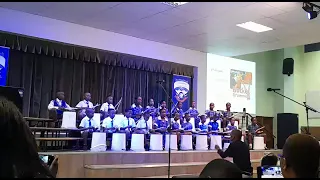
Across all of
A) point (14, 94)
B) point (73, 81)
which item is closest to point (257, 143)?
point (73, 81)

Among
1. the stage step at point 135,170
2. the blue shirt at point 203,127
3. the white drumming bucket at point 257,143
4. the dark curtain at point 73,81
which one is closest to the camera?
the stage step at point 135,170

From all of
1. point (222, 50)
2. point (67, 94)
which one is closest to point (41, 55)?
point (67, 94)

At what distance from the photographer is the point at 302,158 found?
1.41 m

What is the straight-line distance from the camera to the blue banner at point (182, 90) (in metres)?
9.73

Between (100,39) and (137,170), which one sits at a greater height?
(100,39)

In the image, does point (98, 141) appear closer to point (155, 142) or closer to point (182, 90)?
point (155, 142)

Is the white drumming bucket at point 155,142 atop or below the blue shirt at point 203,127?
below

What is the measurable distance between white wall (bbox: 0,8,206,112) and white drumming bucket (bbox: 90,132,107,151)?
2334mm

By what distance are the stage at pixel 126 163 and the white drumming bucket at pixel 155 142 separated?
0.39 m

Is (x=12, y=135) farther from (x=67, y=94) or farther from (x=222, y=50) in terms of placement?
(x=222, y=50)

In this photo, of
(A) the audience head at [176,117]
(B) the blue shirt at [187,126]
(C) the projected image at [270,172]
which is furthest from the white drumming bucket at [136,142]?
(C) the projected image at [270,172]

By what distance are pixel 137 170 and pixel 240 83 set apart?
5.58m

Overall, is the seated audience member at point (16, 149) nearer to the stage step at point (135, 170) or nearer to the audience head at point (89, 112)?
the stage step at point (135, 170)

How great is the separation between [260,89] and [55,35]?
832 centimetres
